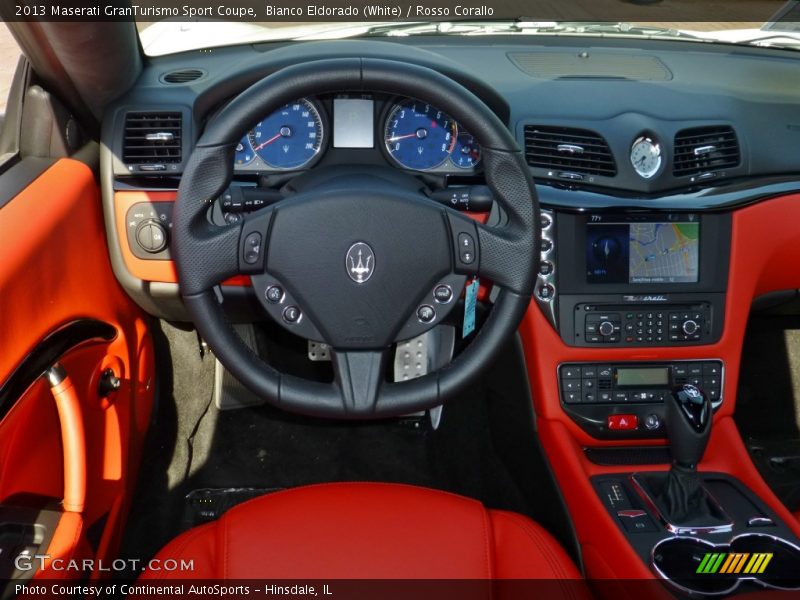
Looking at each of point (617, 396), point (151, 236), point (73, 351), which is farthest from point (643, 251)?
point (73, 351)

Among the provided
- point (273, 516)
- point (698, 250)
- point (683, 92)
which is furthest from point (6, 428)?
point (683, 92)

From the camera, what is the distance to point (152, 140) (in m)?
1.86

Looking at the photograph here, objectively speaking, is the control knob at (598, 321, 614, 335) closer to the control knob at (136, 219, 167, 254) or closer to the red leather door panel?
the control knob at (136, 219, 167, 254)

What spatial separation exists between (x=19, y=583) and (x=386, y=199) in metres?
0.95

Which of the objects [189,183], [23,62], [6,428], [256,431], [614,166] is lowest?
[256,431]

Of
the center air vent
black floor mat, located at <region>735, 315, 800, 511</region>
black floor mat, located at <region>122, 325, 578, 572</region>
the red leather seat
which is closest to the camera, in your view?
the red leather seat

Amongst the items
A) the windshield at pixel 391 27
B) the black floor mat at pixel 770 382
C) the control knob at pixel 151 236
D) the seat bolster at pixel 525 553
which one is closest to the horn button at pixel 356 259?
the seat bolster at pixel 525 553

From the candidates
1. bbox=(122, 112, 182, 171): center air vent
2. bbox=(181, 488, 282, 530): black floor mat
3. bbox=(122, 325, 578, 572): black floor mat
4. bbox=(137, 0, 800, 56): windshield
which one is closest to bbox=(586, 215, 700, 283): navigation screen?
bbox=(122, 325, 578, 572): black floor mat

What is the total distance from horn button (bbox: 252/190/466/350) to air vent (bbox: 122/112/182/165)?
1.90ft

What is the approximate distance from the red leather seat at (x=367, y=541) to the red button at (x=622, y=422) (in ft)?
1.93

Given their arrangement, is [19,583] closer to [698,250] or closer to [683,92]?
[698,250]

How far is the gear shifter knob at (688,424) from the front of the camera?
1.71 m

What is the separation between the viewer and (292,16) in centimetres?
250

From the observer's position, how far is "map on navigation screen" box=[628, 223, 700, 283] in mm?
1987
